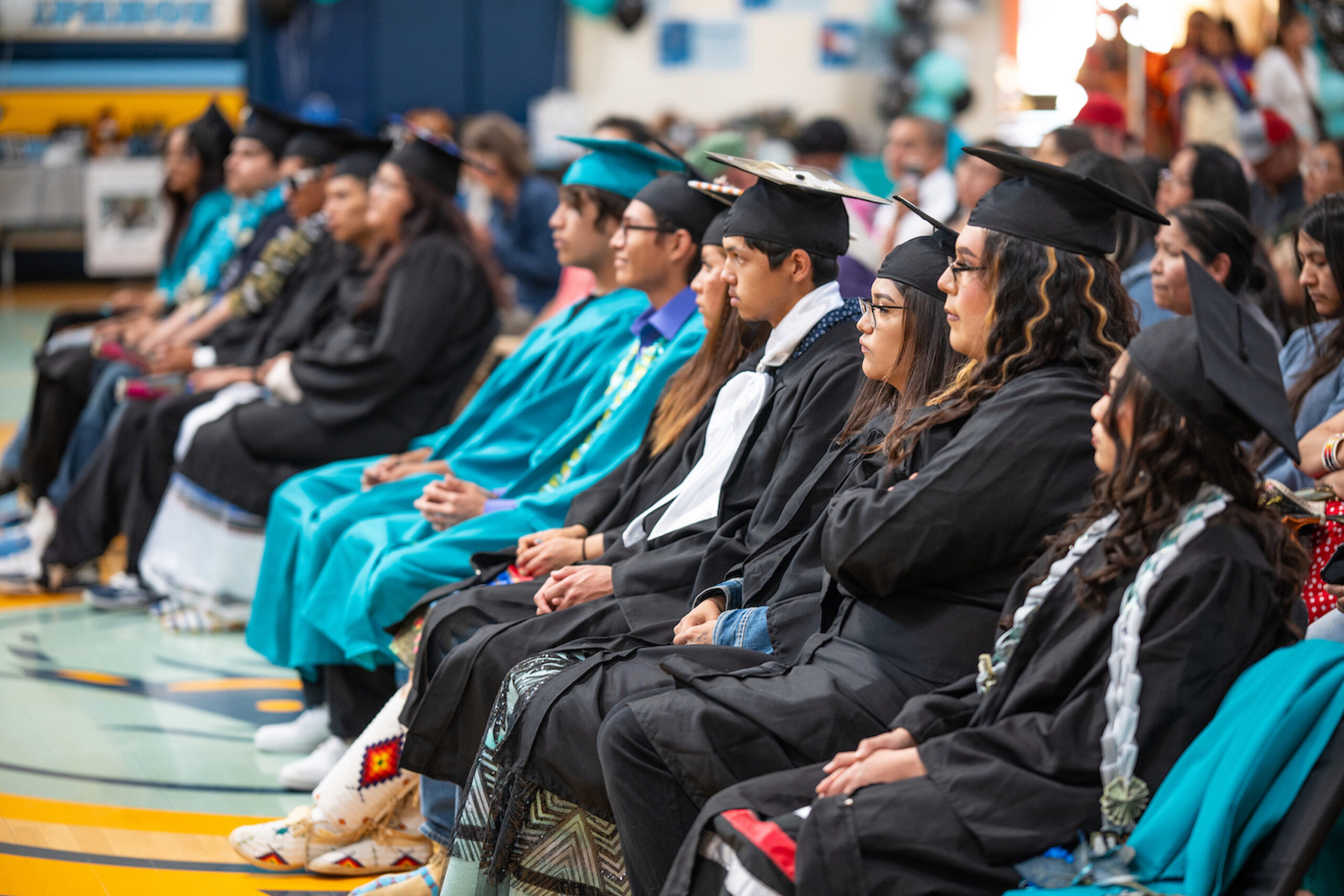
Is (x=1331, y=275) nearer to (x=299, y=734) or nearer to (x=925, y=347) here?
(x=925, y=347)

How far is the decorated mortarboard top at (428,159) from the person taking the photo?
4.82 m

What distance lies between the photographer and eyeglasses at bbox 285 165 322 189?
5695 millimetres

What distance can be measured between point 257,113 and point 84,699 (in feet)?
9.42

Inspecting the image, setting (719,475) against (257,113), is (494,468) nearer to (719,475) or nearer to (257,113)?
(719,475)

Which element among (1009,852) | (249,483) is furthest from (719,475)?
(249,483)

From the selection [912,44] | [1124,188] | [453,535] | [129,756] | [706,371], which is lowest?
[129,756]

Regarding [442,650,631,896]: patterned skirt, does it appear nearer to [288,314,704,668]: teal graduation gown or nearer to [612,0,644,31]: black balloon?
[288,314,704,668]: teal graduation gown

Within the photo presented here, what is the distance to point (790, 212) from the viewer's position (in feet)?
9.53

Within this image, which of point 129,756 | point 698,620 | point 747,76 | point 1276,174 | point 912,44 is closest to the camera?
point 698,620

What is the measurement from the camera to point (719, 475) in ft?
9.63

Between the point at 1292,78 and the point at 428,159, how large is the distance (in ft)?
15.9

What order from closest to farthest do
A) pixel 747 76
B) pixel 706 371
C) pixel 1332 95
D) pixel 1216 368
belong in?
pixel 1216 368 → pixel 706 371 → pixel 1332 95 → pixel 747 76

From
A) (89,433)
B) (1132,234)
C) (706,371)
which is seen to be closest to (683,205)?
(706,371)

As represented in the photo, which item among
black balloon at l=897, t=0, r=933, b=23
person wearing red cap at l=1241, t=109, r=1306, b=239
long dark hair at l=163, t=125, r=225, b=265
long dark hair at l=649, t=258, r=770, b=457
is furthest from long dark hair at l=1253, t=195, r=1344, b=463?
black balloon at l=897, t=0, r=933, b=23
